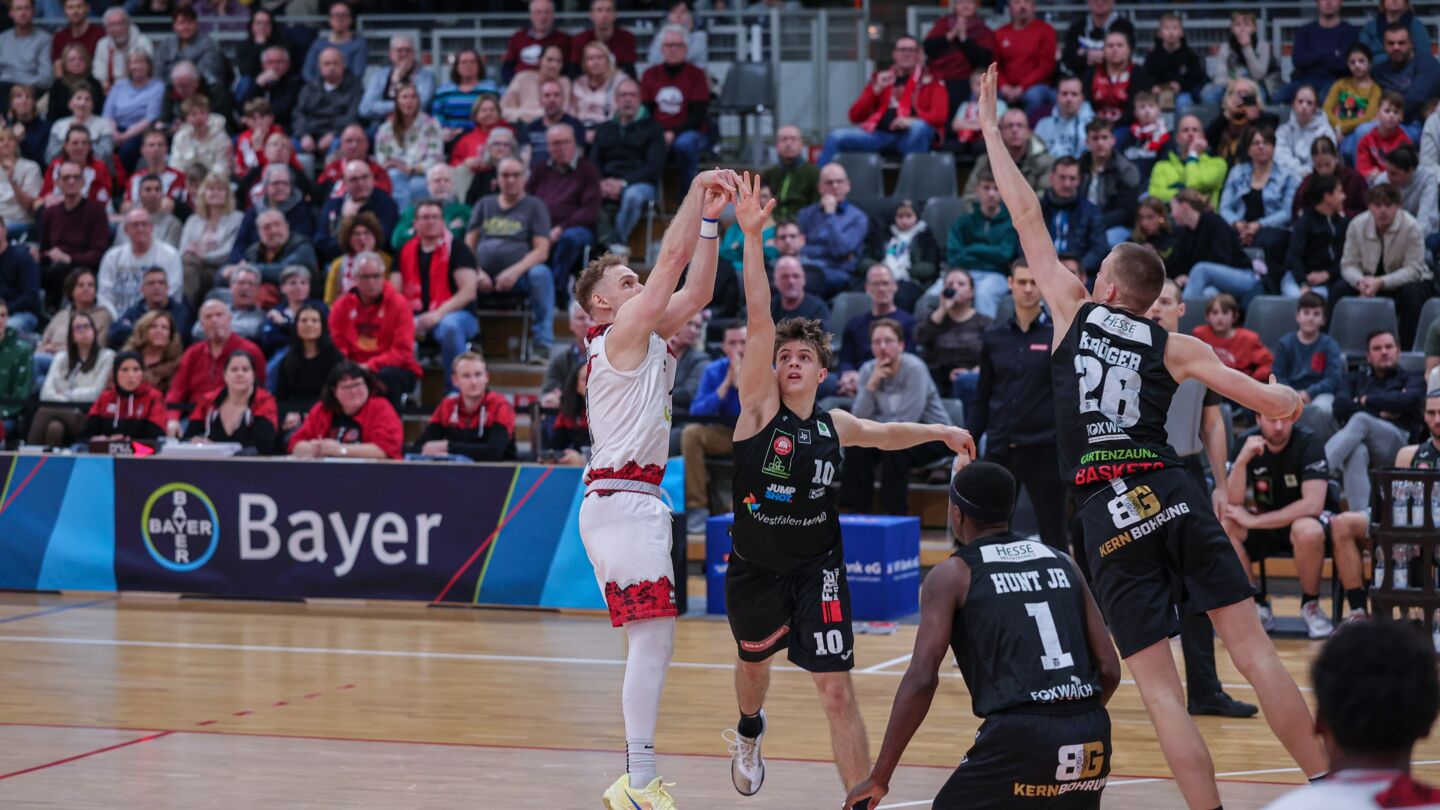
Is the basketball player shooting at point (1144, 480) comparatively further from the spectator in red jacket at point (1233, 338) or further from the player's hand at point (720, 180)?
the spectator in red jacket at point (1233, 338)

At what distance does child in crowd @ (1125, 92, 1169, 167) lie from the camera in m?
15.1

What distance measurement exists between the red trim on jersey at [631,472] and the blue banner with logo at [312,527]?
Answer: 5.52 m

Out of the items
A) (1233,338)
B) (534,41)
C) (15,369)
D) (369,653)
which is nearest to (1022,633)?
(369,653)

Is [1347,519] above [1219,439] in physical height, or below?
below

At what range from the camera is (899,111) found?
16.6 meters

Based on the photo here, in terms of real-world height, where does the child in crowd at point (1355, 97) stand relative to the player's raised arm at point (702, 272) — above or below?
above

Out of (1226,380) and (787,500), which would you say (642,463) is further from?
(1226,380)

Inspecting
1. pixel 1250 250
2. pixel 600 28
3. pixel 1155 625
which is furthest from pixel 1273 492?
pixel 600 28

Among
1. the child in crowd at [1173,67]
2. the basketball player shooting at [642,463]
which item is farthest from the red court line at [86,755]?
the child in crowd at [1173,67]

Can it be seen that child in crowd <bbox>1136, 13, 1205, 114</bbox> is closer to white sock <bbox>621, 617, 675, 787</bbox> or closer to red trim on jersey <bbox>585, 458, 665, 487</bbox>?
red trim on jersey <bbox>585, 458, 665, 487</bbox>

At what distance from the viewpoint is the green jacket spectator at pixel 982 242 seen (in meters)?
14.4

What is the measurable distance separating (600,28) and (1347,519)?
10014 millimetres

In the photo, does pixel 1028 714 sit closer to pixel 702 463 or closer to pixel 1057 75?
pixel 702 463

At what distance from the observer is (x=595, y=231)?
1598 cm
